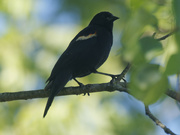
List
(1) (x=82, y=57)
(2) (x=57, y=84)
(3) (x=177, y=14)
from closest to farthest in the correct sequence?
(3) (x=177, y=14)
(2) (x=57, y=84)
(1) (x=82, y=57)

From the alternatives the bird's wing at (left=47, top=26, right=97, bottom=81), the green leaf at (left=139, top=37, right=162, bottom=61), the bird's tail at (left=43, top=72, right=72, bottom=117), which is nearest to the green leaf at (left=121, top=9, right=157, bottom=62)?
the green leaf at (left=139, top=37, right=162, bottom=61)

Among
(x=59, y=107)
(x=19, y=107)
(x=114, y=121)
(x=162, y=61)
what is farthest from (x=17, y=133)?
(x=162, y=61)

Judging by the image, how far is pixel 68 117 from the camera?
381 centimetres

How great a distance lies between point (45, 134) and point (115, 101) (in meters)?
1.23

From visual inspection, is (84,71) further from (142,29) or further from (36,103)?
(142,29)

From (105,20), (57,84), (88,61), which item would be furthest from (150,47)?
(105,20)

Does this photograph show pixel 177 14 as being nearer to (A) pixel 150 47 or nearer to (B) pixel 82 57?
(A) pixel 150 47

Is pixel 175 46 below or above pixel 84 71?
above

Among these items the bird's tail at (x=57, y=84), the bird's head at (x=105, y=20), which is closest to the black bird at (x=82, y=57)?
the bird's tail at (x=57, y=84)

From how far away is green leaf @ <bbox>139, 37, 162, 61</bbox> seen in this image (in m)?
0.76

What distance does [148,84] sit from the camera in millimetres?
765

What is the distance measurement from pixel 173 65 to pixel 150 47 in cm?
8

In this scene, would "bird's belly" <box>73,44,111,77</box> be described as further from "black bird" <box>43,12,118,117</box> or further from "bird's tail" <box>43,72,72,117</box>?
"bird's tail" <box>43,72,72,117</box>

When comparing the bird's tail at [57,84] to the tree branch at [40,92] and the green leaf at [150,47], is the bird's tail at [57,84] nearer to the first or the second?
the tree branch at [40,92]
